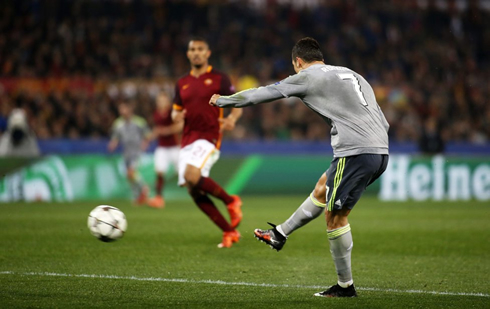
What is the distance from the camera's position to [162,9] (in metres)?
25.2

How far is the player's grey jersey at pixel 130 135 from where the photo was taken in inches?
672

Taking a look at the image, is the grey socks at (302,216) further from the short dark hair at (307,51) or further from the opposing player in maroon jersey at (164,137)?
the opposing player in maroon jersey at (164,137)

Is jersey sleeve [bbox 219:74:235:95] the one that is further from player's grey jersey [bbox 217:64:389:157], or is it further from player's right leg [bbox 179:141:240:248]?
player's grey jersey [bbox 217:64:389:157]

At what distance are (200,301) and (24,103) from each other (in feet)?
52.2

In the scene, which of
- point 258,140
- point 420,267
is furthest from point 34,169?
point 420,267

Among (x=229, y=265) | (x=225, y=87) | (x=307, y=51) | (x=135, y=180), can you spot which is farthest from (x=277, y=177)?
(x=307, y=51)

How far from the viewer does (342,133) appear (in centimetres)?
590

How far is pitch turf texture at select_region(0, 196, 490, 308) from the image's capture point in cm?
573

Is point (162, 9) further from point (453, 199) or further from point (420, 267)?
point (420, 267)

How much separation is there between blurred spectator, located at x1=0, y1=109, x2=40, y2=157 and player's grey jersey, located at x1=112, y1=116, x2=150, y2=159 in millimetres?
2523

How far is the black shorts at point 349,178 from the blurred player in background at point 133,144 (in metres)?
11.3

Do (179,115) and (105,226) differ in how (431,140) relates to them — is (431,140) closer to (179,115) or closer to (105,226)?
(179,115)

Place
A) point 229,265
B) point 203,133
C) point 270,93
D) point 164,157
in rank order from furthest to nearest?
1. point 164,157
2. point 203,133
3. point 229,265
4. point 270,93

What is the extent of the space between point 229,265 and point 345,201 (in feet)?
7.03
